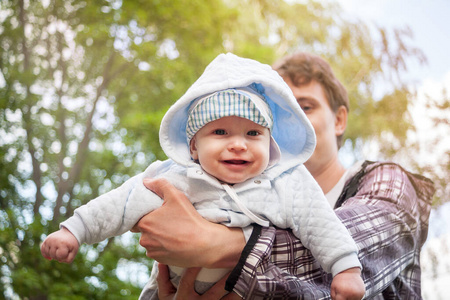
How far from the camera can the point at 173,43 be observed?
23.8 ft

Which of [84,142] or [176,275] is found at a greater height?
[176,275]

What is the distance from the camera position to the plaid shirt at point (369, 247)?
1142 mm

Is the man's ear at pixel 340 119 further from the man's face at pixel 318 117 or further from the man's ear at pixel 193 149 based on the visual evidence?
the man's ear at pixel 193 149

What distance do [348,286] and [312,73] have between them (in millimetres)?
1216

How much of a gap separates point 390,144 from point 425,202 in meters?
6.37

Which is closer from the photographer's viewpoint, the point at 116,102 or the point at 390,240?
the point at 390,240

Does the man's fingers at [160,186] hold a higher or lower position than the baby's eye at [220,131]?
lower

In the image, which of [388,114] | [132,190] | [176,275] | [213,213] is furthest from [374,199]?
[388,114]

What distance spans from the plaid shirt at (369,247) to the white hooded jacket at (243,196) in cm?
8

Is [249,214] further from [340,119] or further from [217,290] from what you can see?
[340,119]

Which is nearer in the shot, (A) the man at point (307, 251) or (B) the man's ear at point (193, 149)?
(A) the man at point (307, 251)

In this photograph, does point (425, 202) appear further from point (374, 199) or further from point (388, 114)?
point (388, 114)

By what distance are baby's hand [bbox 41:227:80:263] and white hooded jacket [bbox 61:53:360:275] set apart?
4 cm

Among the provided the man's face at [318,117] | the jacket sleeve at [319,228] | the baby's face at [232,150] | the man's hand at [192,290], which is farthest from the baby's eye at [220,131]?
the man's face at [318,117]
